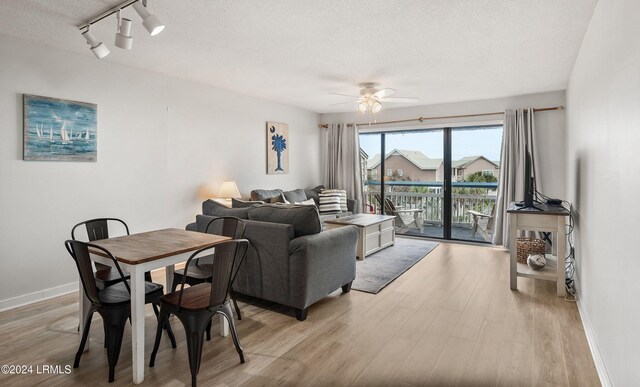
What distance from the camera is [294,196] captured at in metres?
6.05

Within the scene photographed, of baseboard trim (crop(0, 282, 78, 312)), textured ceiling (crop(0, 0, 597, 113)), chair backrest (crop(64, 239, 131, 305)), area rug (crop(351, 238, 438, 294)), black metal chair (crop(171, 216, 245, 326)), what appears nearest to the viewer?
chair backrest (crop(64, 239, 131, 305))

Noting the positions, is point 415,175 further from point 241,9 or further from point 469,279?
point 241,9

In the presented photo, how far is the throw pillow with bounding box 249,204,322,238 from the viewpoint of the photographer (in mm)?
2979

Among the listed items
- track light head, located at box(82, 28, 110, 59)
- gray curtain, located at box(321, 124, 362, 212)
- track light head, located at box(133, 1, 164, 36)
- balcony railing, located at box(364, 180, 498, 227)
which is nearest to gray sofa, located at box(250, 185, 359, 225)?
gray curtain, located at box(321, 124, 362, 212)

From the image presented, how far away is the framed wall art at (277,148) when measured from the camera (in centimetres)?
611

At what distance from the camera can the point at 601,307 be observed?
7.45 ft

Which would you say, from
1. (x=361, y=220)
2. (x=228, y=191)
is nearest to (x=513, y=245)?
(x=361, y=220)

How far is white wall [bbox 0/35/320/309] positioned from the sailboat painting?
66 millimetres

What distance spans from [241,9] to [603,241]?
292cm

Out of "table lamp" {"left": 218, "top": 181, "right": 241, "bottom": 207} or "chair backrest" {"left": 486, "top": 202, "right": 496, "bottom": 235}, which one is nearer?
"table lamp" {"left": 218, "top": 181, "right": 241, "bottom": 207}

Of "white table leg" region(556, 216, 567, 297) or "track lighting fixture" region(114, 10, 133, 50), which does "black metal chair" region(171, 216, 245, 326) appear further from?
"white table leg" region(556, 216, 567, 297)

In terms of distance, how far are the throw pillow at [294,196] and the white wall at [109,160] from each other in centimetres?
59

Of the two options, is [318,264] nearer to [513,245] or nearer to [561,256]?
[513,245]

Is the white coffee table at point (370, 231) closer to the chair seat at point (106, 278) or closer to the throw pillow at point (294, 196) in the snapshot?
the throw pillow at point (294, 196)
